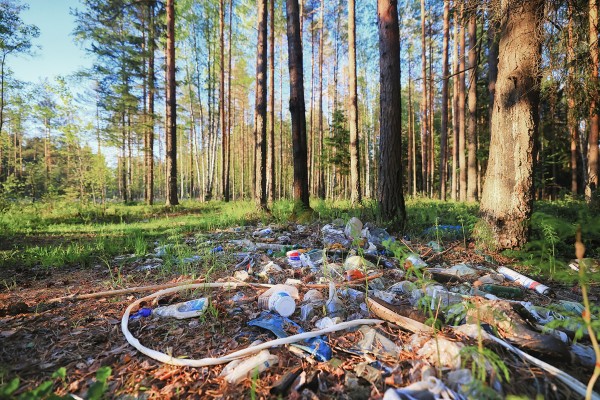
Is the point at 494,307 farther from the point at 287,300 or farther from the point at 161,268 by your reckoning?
the point at 161,268

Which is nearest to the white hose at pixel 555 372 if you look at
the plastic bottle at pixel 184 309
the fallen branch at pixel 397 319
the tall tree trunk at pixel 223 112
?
the fallen branch at pixel 397 319

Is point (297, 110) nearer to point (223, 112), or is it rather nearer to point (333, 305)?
point (333, 305)

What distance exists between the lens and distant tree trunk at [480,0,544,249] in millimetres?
3424

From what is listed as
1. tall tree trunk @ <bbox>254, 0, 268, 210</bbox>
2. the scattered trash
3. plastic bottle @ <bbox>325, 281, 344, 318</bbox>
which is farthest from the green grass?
the scattered trash

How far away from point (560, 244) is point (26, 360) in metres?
5.44

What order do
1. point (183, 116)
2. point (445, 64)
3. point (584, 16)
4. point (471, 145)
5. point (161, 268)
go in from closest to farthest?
point (161, 268)
point (584, 16)
point (471, 145)
point (445, 64)
point (183, 116)

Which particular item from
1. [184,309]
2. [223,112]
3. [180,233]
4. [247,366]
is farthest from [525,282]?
[223,112]

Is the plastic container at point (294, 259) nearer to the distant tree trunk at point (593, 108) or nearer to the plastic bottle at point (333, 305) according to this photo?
the plastic bottle at point (333, 305)

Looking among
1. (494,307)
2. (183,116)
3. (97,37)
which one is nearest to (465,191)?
(494,307)

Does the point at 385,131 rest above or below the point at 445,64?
below

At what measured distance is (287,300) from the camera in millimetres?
1971

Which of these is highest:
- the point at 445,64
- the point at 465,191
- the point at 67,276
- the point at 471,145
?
the point at 445,64

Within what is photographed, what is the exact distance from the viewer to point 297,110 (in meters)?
6.18

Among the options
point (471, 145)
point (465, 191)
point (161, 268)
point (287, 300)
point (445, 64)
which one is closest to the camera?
point (287, 300)
